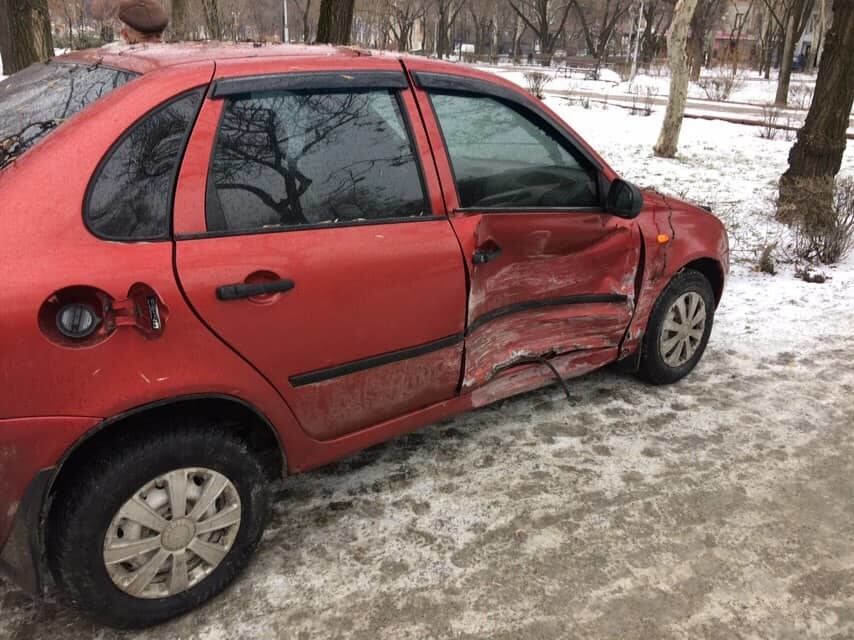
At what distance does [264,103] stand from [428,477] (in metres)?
1.72

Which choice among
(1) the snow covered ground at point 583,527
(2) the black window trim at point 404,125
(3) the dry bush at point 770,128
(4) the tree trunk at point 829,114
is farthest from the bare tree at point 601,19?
(2) the black window trim at point 404,125

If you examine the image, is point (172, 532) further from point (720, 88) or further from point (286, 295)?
point (720, 88)

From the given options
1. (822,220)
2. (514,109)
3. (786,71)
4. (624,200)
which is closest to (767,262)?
(822,220)

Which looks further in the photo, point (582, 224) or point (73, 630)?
point (582, 224)

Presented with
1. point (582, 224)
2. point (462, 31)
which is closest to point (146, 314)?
point (582, 224)

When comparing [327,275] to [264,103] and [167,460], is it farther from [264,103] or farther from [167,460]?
[167,460]

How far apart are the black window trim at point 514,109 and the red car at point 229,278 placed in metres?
0.01

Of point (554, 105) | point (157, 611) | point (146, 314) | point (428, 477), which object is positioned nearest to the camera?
point (146, 314)

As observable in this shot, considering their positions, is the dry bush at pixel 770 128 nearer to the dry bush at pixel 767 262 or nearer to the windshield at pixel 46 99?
the dry bush at pixel 767 262

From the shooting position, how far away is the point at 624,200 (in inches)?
129

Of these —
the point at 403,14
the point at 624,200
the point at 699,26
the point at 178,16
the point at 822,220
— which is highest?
the point at 403,14

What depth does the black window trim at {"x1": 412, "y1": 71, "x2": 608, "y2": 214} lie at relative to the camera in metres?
2.78

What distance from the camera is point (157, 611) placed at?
7.41ft

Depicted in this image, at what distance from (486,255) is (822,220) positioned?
4.54 meters
